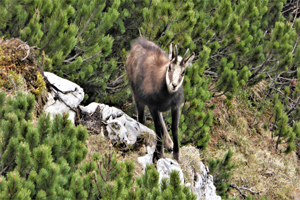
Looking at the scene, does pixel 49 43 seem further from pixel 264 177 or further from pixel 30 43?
pixel 264 177

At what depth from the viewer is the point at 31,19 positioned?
607 cm

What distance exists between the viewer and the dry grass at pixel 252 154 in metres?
11.2

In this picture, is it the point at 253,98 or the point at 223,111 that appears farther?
the point at 253,98

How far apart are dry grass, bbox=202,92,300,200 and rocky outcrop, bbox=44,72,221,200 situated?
4831mm

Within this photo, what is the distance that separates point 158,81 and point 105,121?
3.89 feet

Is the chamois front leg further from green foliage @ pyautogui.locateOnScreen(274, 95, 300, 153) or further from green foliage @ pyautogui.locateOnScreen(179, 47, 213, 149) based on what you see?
green foliage @ pyautogui.locateOnScreen(274, 95, 300, 153)

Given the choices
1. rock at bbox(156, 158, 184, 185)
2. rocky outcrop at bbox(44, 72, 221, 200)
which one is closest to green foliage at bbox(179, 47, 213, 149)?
rocky outcrop at bbox(44, 72, 221, 200)

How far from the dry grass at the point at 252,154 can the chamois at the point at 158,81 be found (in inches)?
181

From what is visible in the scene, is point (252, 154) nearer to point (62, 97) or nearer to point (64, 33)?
point (64, 33)

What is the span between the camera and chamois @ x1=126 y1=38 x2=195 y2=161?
5.67m

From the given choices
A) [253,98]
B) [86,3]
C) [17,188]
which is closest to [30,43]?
[86,3]

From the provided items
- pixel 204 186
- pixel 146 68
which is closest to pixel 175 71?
pixel 146 68

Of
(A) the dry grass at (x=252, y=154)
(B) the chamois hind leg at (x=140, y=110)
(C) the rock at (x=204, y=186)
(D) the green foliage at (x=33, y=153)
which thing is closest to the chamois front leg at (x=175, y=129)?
(C) the rock at (x=204, y=186)

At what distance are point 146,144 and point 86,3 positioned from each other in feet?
11.8
